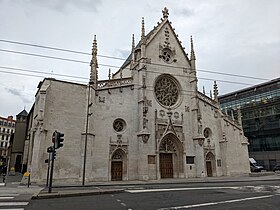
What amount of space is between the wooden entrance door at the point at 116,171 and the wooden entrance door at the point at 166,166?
197 inches

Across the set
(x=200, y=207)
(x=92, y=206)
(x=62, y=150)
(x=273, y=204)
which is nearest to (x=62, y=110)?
(x=62, y=150)

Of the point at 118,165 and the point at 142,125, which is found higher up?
the point at 142,125

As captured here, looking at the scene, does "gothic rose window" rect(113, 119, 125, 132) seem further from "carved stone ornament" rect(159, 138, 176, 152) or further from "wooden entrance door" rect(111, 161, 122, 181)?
"carved stone ornament" rect(159, 138, 176, 152)

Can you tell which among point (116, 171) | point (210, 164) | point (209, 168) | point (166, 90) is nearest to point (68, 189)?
point (116, 171)

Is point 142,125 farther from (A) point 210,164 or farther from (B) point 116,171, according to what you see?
(A) point 210,164

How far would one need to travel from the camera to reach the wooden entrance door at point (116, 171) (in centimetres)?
2276

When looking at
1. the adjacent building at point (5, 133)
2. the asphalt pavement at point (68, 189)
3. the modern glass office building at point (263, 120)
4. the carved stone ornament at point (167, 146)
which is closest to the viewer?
the asphalt pavement at point (68, 189)

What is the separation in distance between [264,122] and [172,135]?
112 feet

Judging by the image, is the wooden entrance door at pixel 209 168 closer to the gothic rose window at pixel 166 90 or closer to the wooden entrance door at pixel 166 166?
the wooden entrance door at pixel 166 166

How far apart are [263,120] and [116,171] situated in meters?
41.1

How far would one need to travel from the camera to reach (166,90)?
28469 mm

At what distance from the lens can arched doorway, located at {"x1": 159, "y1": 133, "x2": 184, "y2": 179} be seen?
2579 centimetres

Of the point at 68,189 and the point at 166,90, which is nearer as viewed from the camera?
the point at 68,189

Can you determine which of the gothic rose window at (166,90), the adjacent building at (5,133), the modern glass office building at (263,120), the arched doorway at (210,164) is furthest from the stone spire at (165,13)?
the adjacent building at (5,133)
